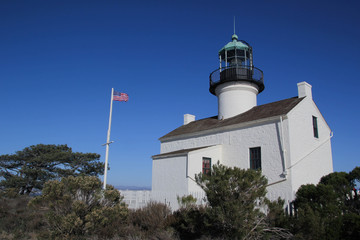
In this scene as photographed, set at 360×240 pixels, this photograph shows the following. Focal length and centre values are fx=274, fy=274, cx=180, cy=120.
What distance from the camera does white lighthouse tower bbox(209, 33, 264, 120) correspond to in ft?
62.6

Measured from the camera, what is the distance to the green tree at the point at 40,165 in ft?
69.0

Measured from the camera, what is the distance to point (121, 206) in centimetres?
936

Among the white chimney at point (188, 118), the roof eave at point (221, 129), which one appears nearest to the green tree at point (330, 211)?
the roof eave at point (221, 129)

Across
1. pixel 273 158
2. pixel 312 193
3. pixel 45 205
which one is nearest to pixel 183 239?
pixel 45 205

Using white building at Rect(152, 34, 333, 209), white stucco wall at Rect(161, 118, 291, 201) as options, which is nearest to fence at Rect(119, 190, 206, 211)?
white building at Rect(152, 34, 333, 209)

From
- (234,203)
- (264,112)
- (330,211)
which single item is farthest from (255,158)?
(234,203)

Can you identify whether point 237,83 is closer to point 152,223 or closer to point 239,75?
point 239,75

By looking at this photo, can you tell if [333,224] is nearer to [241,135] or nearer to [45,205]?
[241,135]

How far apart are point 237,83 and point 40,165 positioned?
16.9m

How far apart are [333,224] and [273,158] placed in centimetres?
545

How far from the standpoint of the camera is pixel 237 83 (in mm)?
19234

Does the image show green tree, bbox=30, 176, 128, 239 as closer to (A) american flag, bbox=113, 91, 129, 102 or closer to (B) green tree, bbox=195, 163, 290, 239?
(B) green tree, bbox=195, 163, 290, 239

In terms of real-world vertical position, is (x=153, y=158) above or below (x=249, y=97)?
below

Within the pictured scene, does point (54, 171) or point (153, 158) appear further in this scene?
point (54, 171)
